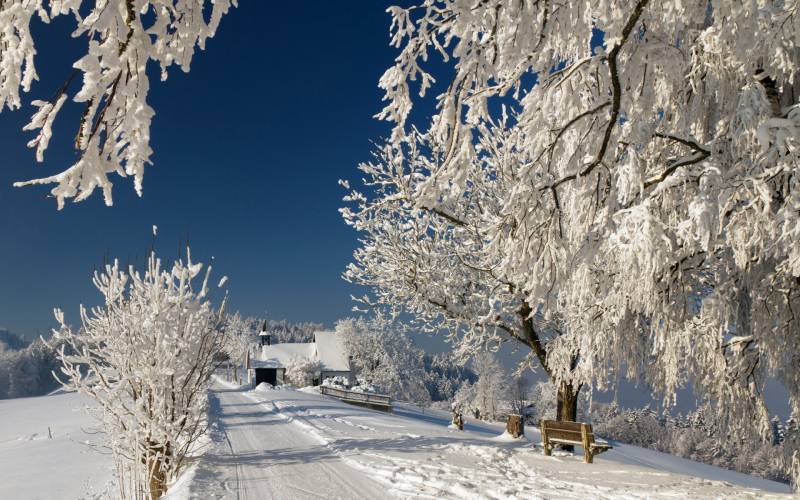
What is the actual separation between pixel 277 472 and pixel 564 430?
5.65 m

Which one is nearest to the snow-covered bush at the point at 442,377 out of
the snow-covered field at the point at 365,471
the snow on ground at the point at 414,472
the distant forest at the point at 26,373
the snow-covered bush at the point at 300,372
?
the snow-covered bush at the point at 300,372

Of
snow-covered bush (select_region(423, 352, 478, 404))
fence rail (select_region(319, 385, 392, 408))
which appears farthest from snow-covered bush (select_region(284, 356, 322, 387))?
snow-covered bush (select_region(423, 352, 478, 404))

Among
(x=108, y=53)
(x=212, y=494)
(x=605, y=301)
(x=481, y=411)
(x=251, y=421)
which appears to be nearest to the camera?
(x=108, y=53)

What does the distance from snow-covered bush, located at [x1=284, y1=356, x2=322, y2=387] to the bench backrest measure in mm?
47721

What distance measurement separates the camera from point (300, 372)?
53812mm

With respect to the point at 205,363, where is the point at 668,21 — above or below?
above

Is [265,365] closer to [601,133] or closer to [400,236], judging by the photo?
[400,236]

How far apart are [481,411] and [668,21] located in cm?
5296

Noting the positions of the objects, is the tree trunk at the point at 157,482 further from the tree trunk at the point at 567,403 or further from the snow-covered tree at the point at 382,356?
the snow-covered tree at the point at 382,356

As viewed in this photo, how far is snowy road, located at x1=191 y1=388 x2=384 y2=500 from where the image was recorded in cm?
639

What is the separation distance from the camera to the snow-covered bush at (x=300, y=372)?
53656mm

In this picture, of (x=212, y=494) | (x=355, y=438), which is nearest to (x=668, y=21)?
(x=212, y=494)

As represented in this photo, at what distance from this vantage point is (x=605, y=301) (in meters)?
6.75

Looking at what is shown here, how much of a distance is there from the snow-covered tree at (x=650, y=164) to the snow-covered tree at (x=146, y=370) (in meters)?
5.90
